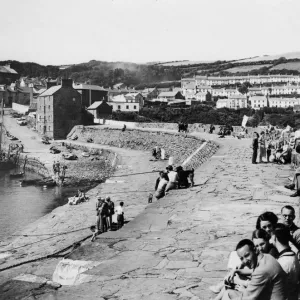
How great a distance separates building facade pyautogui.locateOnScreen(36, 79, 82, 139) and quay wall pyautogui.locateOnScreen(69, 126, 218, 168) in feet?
5.25

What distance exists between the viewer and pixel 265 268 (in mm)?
4012

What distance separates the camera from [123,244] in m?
8.02

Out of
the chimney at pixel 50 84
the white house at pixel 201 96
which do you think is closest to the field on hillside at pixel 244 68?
the white house at pixel 201 96

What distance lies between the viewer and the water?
1862cm

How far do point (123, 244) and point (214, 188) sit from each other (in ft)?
19.1

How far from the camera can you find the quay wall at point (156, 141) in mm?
28422

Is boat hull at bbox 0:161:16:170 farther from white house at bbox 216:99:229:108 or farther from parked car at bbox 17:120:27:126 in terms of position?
white house at bbox 216:99:229:108

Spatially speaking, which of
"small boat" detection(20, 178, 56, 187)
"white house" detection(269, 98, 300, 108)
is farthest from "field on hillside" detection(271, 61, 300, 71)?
"small boat" detection(20, 178, 56, 187)

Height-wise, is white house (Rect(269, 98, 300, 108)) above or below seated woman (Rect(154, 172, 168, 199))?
above

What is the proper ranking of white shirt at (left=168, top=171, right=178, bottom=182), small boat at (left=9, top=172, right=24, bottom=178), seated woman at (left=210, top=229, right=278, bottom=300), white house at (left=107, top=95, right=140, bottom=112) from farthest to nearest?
white house at (left=107, top=95, right=140, bottom=112)
small boat at (left=9, top=172, right=24, bottom=178)
white shirt at (left=168, top=171, right=178, bottom=182)
seated woman at (left=210, top=229, right=278, bottom=300)

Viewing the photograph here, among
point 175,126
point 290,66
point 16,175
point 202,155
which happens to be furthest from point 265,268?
point 290,66

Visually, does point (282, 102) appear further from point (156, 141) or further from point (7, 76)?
point (156, 141)

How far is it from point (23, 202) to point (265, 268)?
2185 cm

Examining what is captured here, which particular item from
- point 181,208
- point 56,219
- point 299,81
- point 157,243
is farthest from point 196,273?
point 299,81
